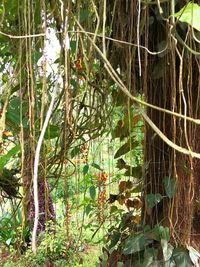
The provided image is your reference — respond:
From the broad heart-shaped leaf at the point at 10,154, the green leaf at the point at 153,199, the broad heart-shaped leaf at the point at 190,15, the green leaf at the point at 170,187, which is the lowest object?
the green leaf at the point at 153,199

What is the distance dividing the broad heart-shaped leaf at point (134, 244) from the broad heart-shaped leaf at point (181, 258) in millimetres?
70

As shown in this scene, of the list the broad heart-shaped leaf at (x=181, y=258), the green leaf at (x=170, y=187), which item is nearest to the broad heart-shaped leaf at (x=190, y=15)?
the green leaf at (x=170, y=187)

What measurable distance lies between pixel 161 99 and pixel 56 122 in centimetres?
27

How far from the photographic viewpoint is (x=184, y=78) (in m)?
0.93

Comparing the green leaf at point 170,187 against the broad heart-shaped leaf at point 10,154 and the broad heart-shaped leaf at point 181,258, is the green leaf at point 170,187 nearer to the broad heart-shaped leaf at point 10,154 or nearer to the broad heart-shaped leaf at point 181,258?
the broad heart-shaped leaf at point 181,258

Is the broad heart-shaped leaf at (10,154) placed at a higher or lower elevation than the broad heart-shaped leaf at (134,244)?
higher

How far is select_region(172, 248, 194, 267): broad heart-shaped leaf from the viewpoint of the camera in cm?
92

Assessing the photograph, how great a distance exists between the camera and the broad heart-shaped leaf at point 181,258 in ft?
3.03

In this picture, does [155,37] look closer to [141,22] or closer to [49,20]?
[141,22]

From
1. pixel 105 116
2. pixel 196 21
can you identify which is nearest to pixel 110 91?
pixel 105 116

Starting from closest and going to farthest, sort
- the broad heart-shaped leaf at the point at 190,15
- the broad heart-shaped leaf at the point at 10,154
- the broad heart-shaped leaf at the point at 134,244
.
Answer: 1. the broad heart-shaped leaf at the point at 190,15
2. the broad heart-shaped leaf at the point at 10,154
3. the broad heart-shaped leaf at the point at 134,244

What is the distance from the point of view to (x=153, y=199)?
3.14ft

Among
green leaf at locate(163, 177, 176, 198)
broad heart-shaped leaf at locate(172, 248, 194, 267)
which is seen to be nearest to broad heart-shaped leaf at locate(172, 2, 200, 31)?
green leaf at locate(163, 177, 176, 198)

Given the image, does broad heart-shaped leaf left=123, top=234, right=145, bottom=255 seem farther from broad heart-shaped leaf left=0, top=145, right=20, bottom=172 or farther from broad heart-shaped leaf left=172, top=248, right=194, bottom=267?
broad heart-shaped leaf left=0, top=145, right=20, bottom=172
